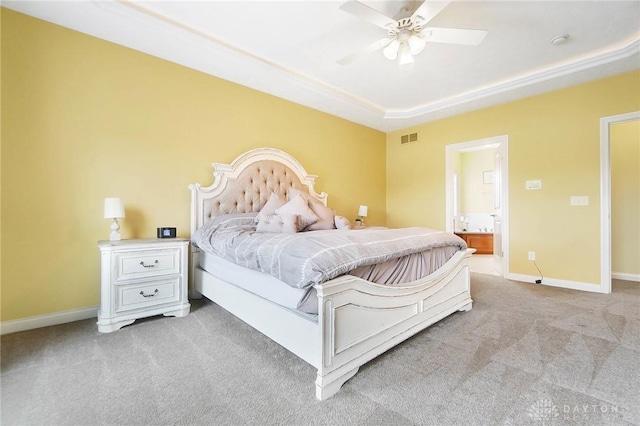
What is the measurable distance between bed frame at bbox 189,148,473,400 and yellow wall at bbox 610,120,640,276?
11.3 feet

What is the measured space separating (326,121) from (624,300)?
14.6 feet

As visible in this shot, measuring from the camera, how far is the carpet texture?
1.29m

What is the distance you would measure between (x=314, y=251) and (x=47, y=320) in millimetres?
2523

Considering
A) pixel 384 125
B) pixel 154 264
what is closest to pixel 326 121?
pixel 384 125

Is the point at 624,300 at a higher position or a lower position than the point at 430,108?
lower

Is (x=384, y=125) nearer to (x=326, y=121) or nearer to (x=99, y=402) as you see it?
(x=326, y=121)

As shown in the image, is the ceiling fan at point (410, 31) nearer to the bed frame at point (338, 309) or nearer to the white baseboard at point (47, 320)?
the bed frame at point (338, 309)

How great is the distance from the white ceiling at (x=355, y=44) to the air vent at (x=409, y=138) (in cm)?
110

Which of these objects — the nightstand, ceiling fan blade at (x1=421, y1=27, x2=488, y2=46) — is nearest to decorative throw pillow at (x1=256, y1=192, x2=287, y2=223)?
the nightstand

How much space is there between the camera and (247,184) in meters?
3.39

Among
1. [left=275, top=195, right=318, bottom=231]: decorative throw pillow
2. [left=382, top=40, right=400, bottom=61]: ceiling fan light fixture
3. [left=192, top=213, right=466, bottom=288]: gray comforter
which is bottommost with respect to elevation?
[left=192, top=213, right=466, bottom=288]: gray comforter

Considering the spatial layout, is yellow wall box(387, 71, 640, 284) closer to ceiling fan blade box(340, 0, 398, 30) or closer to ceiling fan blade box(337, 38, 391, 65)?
ceiling fan blade box(337, 38, 391, 65)

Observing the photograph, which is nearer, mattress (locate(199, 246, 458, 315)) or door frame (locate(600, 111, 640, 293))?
mattress (locate(199, 246, 458, 315))

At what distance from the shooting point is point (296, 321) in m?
1.58
